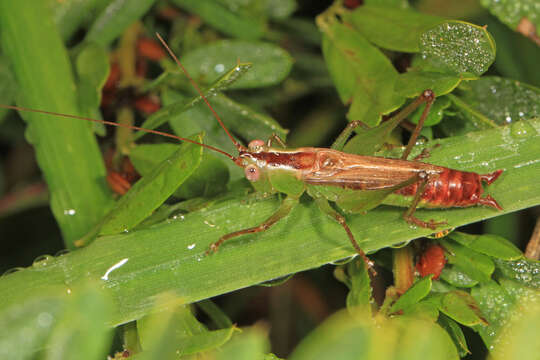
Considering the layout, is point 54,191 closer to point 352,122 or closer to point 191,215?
point 191,215

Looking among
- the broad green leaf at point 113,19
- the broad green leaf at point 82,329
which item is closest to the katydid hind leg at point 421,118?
the broad green leaf at point 82,329

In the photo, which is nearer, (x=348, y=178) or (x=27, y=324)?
(x=27, y=324)

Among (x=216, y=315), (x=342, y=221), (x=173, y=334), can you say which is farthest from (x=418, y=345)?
(x=216, y=315)

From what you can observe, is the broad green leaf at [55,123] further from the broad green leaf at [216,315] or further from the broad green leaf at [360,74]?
the broad green leaf at [360,74]

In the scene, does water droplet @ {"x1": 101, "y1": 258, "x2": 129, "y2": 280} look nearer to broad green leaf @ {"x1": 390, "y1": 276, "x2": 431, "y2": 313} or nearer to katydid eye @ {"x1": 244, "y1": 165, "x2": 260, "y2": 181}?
katydid eye @ {"x1": 244, "y1": 165, "x2": 260, "y2": 181}

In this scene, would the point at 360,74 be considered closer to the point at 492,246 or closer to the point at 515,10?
the point at 515,10

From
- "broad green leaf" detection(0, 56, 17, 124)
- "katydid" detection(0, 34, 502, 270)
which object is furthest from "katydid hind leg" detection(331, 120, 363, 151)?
"broad green leaf" detection(0, 56, 17, 124)
